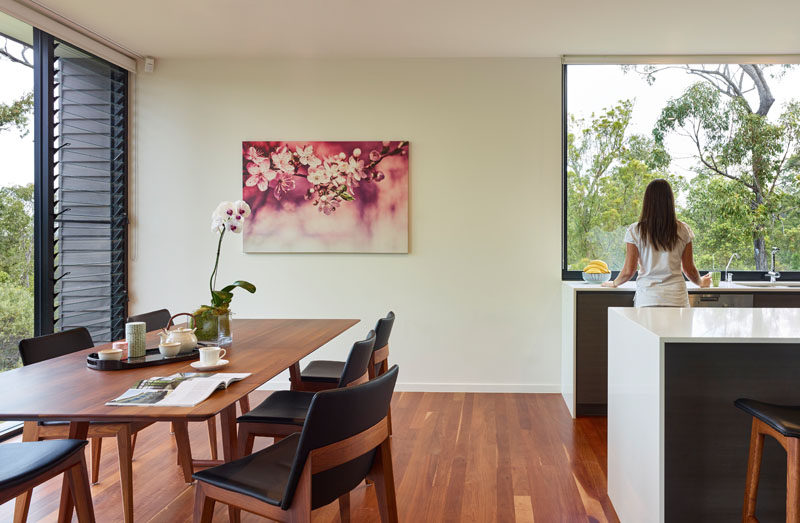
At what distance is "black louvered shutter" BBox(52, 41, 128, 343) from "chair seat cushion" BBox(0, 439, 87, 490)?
2340 mm

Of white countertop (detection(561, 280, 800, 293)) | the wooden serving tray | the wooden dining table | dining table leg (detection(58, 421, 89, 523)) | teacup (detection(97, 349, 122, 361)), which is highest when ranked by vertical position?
white countertop (detection(561, 280, 800, 293))

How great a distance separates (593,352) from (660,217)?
1120mm

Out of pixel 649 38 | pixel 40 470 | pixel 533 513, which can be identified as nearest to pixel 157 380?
pixel 40 470

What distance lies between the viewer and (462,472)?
2988 millimetres

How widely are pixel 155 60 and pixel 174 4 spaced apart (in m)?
1.26

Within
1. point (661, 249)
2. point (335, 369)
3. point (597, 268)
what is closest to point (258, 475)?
point (335, 369)

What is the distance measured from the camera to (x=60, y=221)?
13.1ft

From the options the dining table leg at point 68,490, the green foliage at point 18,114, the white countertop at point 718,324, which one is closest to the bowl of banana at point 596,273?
the white countertop at point 718,324

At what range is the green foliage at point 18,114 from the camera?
3.57 meters

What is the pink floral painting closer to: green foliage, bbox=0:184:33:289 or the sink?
green foliage, bbox=0:184:33:289

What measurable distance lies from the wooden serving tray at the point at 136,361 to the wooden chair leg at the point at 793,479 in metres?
2.04

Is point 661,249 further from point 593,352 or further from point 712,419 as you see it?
point 712,419

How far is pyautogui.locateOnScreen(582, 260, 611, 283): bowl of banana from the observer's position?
13.9 ft

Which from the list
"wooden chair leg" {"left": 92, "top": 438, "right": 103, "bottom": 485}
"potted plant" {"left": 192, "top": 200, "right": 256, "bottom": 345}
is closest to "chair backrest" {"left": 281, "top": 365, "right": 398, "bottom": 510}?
"potted plant" {"left": 192, "top": 200, "right": 256, "bottom": 345}
